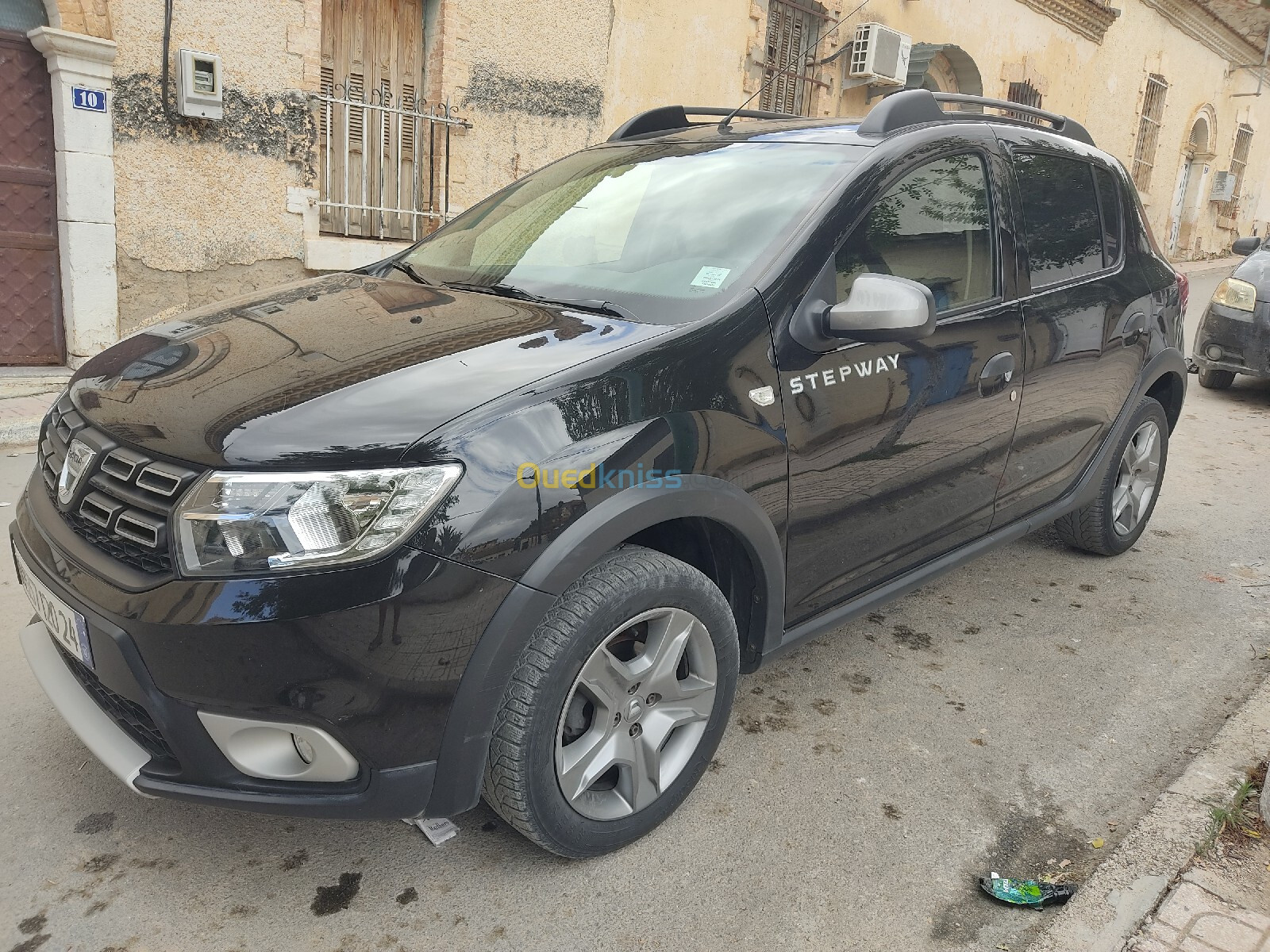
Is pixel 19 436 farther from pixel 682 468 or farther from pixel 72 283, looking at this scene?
pixel 682 468

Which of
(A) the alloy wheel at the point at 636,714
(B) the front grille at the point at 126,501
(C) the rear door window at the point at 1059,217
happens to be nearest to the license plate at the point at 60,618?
(B) the front grille at the point at 126,501

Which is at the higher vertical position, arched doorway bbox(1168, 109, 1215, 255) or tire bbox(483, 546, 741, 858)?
arched doorway bbox(1168, 109, 1215, 255)

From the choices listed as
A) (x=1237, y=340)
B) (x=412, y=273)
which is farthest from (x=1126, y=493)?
(x=1237, y=340)

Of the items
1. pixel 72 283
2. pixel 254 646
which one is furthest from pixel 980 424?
pixel 72 283

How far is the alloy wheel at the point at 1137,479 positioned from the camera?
13.7ft

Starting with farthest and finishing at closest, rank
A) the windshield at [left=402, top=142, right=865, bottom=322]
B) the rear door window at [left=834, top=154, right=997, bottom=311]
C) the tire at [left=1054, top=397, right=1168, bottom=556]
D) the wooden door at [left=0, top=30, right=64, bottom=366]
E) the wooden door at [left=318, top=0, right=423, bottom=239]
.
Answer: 1. the wooden door at [left=318, top=0, right=423, bottom=239]
2. the wooden door at [left=0, top=30, right=64, bottom=366]
3. the tire at [left=1054, top=397, right=1168, bottom=556]
4. the rear door window at [left=834, top=154, right=997, bottom=311]
5. the windshield at [left=402, top=142, right=865, bottom=322]

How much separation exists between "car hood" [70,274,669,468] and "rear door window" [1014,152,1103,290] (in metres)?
1.68

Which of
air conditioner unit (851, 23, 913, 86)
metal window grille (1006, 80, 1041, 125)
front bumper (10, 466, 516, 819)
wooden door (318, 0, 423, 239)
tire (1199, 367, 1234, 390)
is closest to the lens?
front bumper (10, 466, 516, 819)

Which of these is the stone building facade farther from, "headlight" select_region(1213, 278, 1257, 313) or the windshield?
"headlight" select_region(1213, 278, 1257, 313)

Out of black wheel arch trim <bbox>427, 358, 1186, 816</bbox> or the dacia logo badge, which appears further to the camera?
the dacia logo badge

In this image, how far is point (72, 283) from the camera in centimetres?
662

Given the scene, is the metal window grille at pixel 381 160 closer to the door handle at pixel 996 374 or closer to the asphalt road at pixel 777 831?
→ the asphalt road at pixel 777 831

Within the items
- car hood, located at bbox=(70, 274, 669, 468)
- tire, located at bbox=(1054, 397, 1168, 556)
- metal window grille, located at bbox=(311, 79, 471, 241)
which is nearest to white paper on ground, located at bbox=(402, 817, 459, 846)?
car hood, located at bbox=(70, 274, 669, 468)

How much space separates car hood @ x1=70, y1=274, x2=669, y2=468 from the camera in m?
1.83
